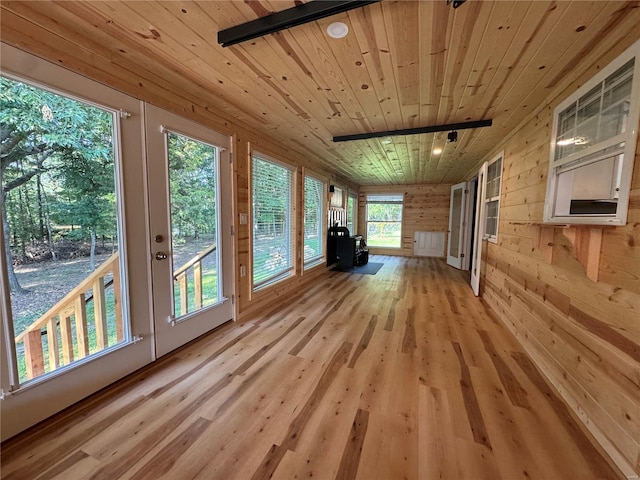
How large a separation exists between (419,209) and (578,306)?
21.2 feet

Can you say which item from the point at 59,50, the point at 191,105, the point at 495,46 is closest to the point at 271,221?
the point at 191,105

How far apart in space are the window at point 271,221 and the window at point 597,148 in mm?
2922

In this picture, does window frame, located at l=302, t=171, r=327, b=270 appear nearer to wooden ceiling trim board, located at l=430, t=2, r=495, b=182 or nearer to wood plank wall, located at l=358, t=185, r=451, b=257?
Result: wooden ceiling trim board, located at l=430, t=2, r=495, b=182

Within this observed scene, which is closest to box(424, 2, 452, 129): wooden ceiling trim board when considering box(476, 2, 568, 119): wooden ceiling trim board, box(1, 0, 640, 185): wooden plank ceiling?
box(1, 0, 640, 185): wooden plank ceiling

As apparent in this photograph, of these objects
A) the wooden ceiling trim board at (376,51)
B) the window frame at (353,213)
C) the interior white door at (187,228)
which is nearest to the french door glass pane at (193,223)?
the interior white door at (187,228)

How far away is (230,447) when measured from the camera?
130 centimetres

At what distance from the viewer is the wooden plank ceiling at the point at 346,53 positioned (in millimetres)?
1300

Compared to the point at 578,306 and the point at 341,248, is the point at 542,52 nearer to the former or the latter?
the point at 578,306

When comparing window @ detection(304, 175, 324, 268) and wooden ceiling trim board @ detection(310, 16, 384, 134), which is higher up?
wooden ceiling trim board @ detection(310, 16, 384, 134)

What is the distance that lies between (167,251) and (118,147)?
32.8 inches

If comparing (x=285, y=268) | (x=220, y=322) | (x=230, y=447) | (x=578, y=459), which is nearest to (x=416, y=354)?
(x=578, y=459)

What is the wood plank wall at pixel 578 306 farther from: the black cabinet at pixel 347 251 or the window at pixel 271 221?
the black cabinet at pixel 347 251

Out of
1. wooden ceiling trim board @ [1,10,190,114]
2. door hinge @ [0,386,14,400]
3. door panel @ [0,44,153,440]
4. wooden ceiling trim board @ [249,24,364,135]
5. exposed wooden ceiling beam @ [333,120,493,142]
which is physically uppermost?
wooden ceiling trim board @ [249,24,364,135]

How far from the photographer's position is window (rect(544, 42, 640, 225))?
1.28 m
